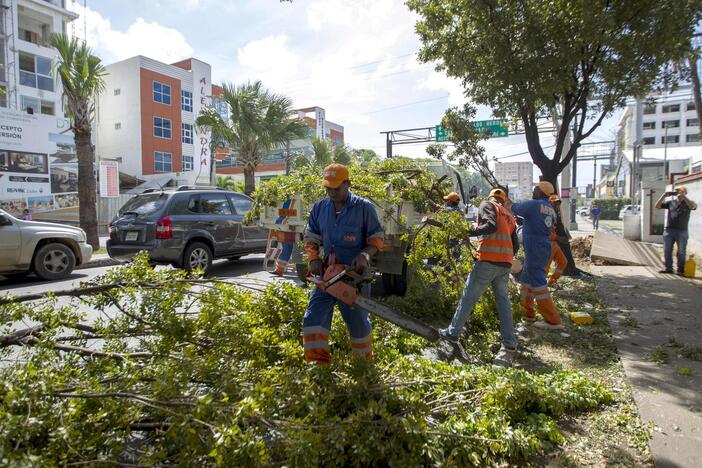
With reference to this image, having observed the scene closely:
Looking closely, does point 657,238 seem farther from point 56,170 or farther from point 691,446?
point 56,170

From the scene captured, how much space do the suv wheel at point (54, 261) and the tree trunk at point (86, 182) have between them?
3.81m

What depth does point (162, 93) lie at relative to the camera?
3162 centimetres

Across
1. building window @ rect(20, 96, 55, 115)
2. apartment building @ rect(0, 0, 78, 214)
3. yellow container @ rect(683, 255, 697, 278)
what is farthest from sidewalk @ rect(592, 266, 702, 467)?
building window @ rect(20, 96, 55, 115)

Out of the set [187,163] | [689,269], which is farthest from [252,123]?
[187,163]

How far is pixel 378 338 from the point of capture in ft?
14.6

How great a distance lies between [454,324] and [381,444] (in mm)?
2209

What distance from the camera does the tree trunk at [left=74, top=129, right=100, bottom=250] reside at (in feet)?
38.2

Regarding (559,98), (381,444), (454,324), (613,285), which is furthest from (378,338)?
(559,98)

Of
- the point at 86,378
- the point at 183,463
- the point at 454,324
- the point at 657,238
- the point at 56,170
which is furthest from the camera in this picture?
the point at 56,170

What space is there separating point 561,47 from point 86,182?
38.1ft

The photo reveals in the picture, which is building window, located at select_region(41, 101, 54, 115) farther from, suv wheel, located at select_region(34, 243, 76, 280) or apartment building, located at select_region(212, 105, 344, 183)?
suv wheel, located at select_region(34, 243, 76, 280)

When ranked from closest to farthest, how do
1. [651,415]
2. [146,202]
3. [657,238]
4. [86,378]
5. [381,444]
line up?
[381,444] < [86,378] < [651,415] < [146,202] < [657,238]

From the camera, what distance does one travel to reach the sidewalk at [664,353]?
112 inches

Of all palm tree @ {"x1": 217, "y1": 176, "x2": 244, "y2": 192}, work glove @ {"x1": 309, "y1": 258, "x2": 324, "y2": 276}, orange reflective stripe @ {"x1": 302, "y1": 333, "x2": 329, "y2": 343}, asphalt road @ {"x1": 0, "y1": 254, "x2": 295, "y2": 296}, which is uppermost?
palm tree @ {"x1": 217, "y1": 176, "x2": 244, "y2": 192}
